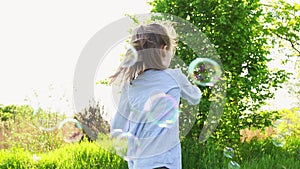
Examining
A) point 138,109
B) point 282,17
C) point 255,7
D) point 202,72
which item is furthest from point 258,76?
point 138,109

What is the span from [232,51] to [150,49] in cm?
288

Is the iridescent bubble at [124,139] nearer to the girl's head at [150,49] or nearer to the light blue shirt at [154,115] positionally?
the light blue shirt at [154,115]

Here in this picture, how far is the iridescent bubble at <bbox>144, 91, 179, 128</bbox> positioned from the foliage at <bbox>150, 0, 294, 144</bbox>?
2.58 m

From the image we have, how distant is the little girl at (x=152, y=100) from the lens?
2.79 m

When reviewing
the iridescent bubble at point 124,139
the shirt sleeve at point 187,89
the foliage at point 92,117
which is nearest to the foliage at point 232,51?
the foliage at point 92,117

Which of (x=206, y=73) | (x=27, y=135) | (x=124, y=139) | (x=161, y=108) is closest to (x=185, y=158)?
(x=206, y=73)

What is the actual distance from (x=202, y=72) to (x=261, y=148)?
66.8 inches

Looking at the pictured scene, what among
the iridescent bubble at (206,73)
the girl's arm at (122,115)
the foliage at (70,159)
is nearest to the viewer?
the girl's arm at (122,115)

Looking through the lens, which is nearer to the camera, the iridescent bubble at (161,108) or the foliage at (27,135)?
the iridescent bubble at (161,108)

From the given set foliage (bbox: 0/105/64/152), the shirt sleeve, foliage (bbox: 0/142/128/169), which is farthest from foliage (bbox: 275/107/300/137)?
the shirt sleeve

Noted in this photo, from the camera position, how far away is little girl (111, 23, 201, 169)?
279 centimetres

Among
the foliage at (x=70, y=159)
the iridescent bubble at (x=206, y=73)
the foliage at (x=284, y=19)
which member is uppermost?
the foliage at (x=284, y=19)

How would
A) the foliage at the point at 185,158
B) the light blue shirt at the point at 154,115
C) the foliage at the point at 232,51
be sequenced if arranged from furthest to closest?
1. the foliage at the point at 232,51
2. the foliage at the point at 185,158
3. the light blue shirt at the point at 154,115

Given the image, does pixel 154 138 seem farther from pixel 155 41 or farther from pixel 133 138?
pixel 155 41
